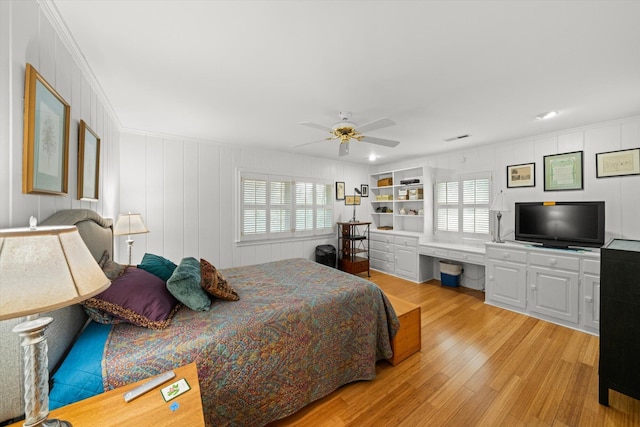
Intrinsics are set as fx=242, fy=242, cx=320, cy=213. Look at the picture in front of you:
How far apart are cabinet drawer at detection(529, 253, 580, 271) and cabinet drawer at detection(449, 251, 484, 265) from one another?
641mm

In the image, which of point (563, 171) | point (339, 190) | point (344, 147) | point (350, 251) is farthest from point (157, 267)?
point (563, 171)

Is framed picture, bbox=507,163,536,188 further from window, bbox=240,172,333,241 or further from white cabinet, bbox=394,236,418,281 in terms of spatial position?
window, bbox=240,172,333,241

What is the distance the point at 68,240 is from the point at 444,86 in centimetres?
266

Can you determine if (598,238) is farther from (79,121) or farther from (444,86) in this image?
(79,121)

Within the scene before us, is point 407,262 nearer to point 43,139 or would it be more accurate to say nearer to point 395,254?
point 395,254

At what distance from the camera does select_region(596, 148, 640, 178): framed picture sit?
2.83 m

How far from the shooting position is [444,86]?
7.10ft

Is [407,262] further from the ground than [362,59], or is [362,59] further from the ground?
[362,59]

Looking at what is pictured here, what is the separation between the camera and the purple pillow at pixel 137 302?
56.1 inches

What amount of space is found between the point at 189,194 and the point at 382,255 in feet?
13.0

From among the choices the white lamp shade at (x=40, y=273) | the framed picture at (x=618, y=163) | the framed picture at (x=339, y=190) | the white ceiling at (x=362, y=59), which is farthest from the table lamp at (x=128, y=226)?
the framed picture at (x=618, y=163)

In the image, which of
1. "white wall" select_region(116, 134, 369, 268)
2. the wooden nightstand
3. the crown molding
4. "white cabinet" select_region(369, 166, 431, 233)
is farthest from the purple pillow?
"white cabinet" select_region(369, 166, 431, 233)

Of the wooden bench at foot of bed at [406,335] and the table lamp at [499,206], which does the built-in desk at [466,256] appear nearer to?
the table lamp at [499,206]

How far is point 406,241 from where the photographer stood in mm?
4863
